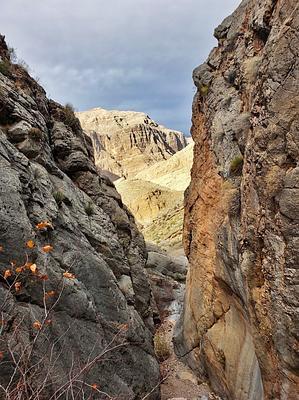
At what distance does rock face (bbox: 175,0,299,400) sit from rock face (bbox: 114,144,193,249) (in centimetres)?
2551

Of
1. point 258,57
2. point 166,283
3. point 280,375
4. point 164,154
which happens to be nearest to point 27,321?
point 280,375

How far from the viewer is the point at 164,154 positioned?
319 ft

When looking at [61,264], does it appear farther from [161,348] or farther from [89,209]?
[161,348]

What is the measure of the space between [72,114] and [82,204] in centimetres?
592

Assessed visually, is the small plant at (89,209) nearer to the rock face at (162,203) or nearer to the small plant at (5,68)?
the small plant at (5,68)

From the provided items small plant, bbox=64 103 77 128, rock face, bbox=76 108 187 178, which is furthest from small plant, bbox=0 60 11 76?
rock face, bbox=76 108 187 178

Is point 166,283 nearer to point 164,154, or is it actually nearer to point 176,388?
point 176,388

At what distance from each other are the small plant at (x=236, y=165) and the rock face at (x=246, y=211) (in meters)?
0.03

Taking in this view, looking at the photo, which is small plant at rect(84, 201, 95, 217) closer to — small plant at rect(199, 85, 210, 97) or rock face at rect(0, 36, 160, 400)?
rock face at rect(0, 36, 160, 400)

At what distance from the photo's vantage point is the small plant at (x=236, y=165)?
33.3 ft

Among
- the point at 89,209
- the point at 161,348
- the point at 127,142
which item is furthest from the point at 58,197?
the point at 127,142

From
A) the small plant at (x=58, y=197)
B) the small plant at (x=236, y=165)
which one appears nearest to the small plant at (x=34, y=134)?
the small plant at (x=58, y=197)

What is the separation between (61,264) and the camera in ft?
31.0

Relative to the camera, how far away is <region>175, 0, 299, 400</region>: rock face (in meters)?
6.74
